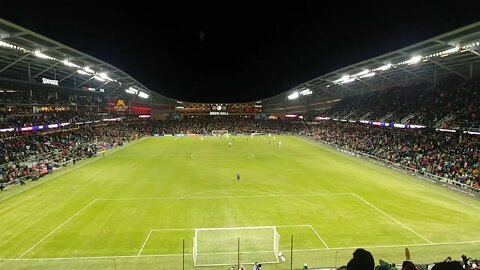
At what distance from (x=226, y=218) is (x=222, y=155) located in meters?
33.0

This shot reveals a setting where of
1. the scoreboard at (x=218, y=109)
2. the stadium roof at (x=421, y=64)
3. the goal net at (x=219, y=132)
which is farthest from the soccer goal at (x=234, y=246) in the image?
the scoreboard at (x=218, y=109)

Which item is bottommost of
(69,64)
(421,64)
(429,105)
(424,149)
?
(424,149)

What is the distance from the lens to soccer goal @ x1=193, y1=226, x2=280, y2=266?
17875mm

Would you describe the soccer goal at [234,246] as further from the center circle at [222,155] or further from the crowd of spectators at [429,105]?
the center circle at [222,155]

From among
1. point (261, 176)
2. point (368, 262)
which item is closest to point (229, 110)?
point (261, 176)

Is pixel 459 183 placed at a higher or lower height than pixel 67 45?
lower

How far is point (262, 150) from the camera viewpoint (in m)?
63.5

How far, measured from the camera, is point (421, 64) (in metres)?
46.6

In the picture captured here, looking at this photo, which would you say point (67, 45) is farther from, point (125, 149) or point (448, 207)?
point (448, 207)

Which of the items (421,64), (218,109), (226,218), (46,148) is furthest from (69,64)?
(218,109)

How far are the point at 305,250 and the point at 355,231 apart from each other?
4.72 m

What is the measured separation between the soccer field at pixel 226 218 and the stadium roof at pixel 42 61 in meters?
14.9

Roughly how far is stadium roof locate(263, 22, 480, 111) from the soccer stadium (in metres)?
0.24

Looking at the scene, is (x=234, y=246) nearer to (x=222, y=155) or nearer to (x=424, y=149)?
(x=424, y=149)
